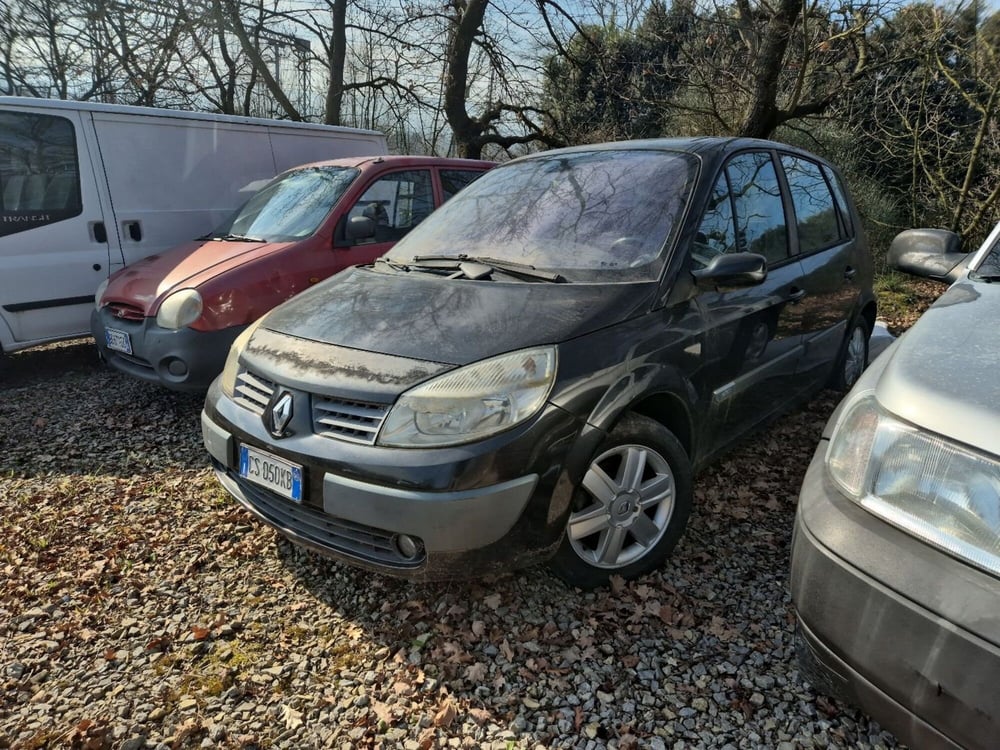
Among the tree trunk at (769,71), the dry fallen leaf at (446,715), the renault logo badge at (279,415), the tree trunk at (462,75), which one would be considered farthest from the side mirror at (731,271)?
the tree trunk at (462,75)

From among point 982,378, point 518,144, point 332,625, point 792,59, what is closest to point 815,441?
point 982,378

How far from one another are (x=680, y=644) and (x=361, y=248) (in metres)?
3.86

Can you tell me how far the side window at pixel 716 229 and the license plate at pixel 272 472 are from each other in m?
1.81

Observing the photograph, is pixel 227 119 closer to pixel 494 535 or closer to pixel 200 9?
pixel 494 535

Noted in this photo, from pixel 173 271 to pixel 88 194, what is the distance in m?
1.55

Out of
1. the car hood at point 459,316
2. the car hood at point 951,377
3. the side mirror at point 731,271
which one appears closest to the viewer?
the car hood at point 951,377

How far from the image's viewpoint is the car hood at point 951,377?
1419 millimetres

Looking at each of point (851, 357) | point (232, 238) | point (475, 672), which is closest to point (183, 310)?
point (232, 238)

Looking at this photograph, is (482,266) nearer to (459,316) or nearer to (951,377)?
(459,316)

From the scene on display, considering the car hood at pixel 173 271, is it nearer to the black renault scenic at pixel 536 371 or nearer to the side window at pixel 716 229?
the black renault scenic at pixel 536 371

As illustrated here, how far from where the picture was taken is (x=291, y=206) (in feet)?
17.2

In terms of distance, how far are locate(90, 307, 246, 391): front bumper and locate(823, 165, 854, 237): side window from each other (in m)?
4.06

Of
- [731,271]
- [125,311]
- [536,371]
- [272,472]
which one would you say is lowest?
[125,311]

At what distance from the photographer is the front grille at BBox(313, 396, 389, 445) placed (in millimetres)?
2189
